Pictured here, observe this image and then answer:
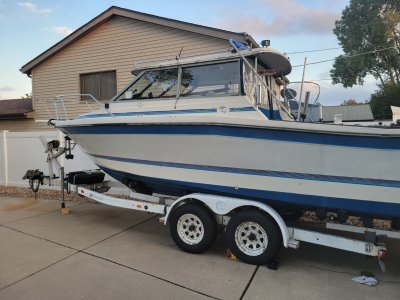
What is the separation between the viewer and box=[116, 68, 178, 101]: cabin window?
521 cm

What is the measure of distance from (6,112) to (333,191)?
13.5 metres

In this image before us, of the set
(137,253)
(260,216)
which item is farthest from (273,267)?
(137,253)

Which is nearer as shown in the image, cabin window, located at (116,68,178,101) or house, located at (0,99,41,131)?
cabin window, located at (116,68,178,101)

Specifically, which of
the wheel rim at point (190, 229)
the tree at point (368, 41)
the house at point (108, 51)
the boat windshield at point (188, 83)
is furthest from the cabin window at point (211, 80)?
the tree at point (368, 41)

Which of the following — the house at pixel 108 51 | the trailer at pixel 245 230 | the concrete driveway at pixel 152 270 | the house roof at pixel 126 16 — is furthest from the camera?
the house at pixel 108 51

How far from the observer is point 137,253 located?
4.84 m

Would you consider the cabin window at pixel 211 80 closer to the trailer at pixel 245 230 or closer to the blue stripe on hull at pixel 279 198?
the blue stripe on hull at pixel 279 198

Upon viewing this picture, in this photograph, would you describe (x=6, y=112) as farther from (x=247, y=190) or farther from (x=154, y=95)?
(x=247, y=190)

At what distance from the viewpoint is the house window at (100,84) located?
38.5ft

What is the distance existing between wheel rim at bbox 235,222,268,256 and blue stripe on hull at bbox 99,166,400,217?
0.37 metres

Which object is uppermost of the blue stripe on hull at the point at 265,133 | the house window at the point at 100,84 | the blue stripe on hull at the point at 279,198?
the house window at the point at 100,84

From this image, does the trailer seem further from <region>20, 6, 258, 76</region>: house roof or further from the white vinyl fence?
the white vinyl fence

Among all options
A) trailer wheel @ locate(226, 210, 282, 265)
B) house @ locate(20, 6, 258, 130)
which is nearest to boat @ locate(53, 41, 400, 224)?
trailer wheel @ locate(226, 210, 282, 265)

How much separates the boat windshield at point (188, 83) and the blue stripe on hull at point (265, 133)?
2.06 ft
